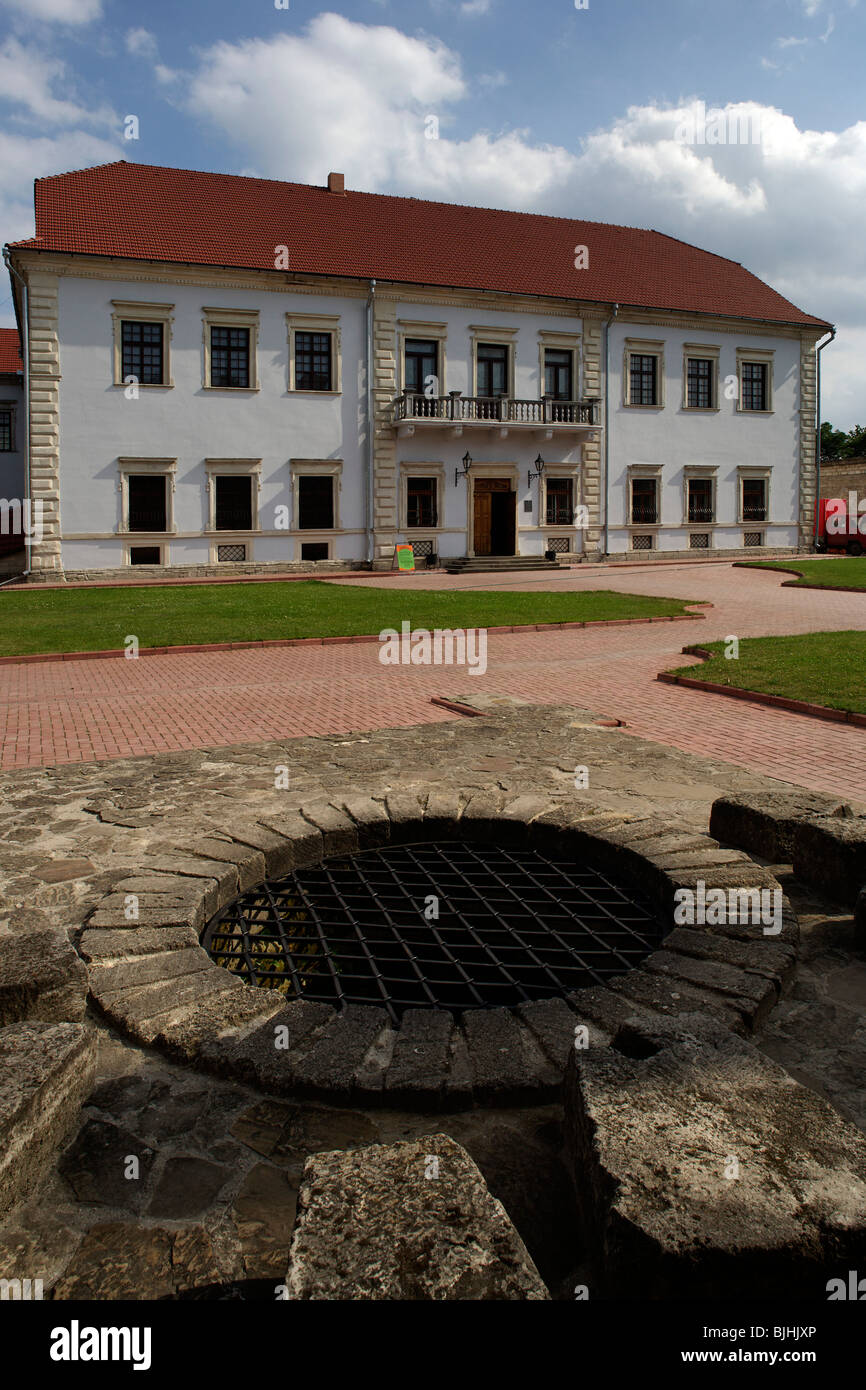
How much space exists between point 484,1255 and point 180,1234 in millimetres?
886

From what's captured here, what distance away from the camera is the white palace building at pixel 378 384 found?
3003 cm

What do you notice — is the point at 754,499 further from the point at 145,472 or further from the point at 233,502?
the point at 145,472

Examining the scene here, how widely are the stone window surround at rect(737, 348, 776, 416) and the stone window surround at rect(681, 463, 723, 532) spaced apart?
2.85 meters

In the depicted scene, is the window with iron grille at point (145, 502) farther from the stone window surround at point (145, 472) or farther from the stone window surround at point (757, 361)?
the stone window surround at point (757, 361)

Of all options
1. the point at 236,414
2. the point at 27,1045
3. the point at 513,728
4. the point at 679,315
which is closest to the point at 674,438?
the point at 679,315

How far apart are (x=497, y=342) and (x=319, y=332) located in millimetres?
6774

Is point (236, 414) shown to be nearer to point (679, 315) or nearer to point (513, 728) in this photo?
point (679, 315)

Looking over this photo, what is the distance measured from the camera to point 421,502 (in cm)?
3491

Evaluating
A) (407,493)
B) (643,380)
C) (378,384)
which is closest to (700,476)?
(643,380)

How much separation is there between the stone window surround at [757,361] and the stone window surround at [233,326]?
66.0ft

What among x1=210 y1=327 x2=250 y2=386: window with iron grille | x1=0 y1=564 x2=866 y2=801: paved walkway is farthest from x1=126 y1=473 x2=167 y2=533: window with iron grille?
x1=0 y1=564 x2=866 y2=801: paved walkway

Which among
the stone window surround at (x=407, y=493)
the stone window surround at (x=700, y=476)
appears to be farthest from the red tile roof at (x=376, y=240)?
the stone window surround at (x=407, y=493)

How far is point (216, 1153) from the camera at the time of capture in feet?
9.91

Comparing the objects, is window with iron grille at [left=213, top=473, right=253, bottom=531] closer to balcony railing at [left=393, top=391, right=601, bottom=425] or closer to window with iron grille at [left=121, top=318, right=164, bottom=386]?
window with iron grille at [left=121, top=318, right=164, bottom=386]
